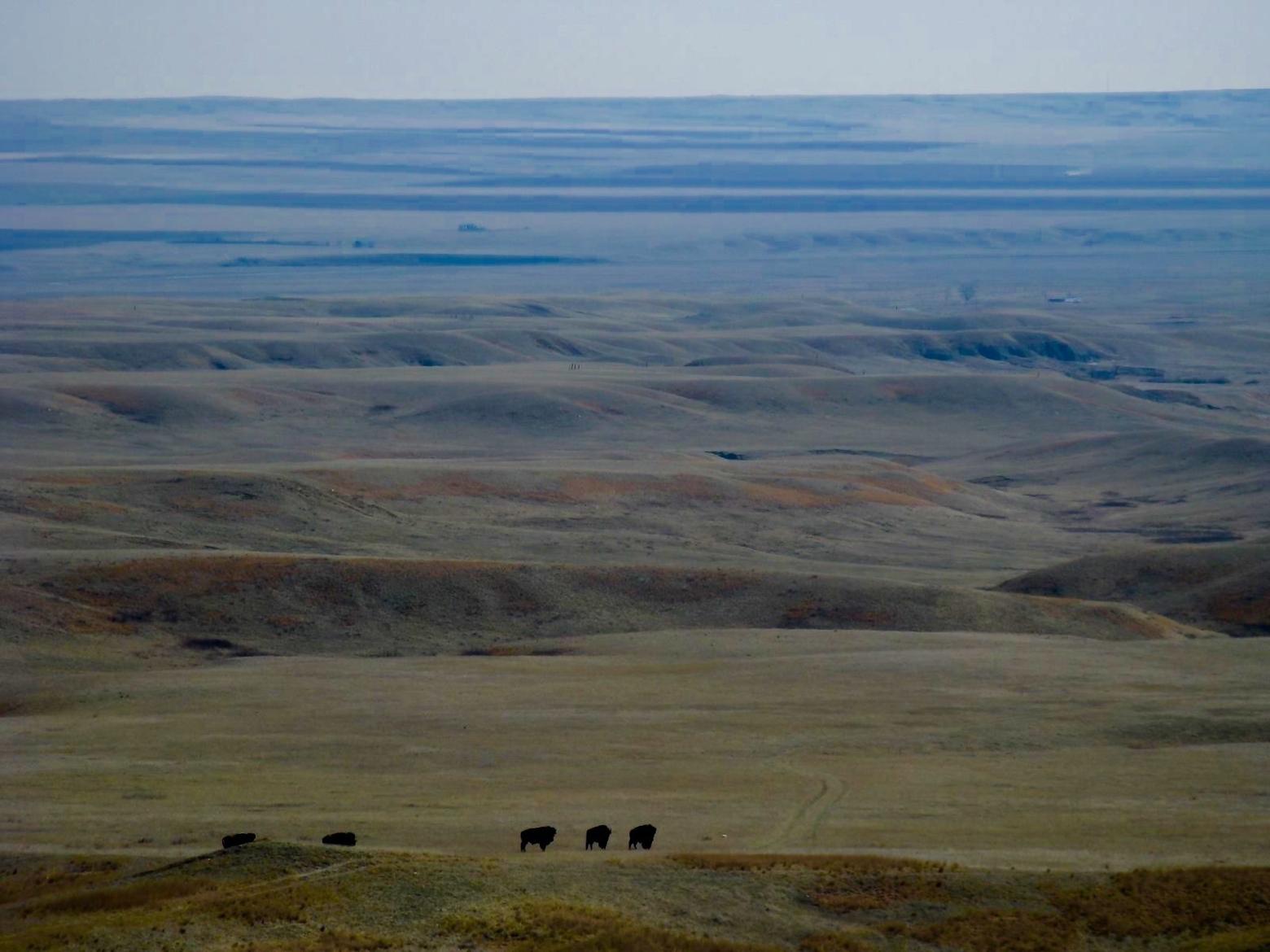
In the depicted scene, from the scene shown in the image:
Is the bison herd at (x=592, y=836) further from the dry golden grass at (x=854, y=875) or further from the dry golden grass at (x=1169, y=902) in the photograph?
the dry golden grass at (x=1169, y=902)

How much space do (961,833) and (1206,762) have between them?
6.74 meters

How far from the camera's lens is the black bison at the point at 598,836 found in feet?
66.4

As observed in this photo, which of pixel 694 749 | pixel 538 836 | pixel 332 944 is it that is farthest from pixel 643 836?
pixel 694 749

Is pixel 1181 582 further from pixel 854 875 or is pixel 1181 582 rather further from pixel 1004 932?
pixel 1004 932

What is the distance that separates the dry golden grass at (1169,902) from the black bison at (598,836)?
17.6 ft

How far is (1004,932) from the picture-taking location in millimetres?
17109

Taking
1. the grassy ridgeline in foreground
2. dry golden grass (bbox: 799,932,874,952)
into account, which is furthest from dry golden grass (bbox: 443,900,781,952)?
dry golden grass (bbox: 799,932,874,952)

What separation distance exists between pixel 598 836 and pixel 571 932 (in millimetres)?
4113

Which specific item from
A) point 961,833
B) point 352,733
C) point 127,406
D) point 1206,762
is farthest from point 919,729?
point 127,406

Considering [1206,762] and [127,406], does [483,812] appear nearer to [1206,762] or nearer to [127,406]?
[1206,762]

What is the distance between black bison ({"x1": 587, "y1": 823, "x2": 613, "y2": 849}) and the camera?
66.4ft

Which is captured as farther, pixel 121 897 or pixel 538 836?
pixel 538 836

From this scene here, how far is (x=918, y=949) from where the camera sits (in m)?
16.8

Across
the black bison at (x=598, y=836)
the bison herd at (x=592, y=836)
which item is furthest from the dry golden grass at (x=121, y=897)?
the black bison at (x=598, y=836)
